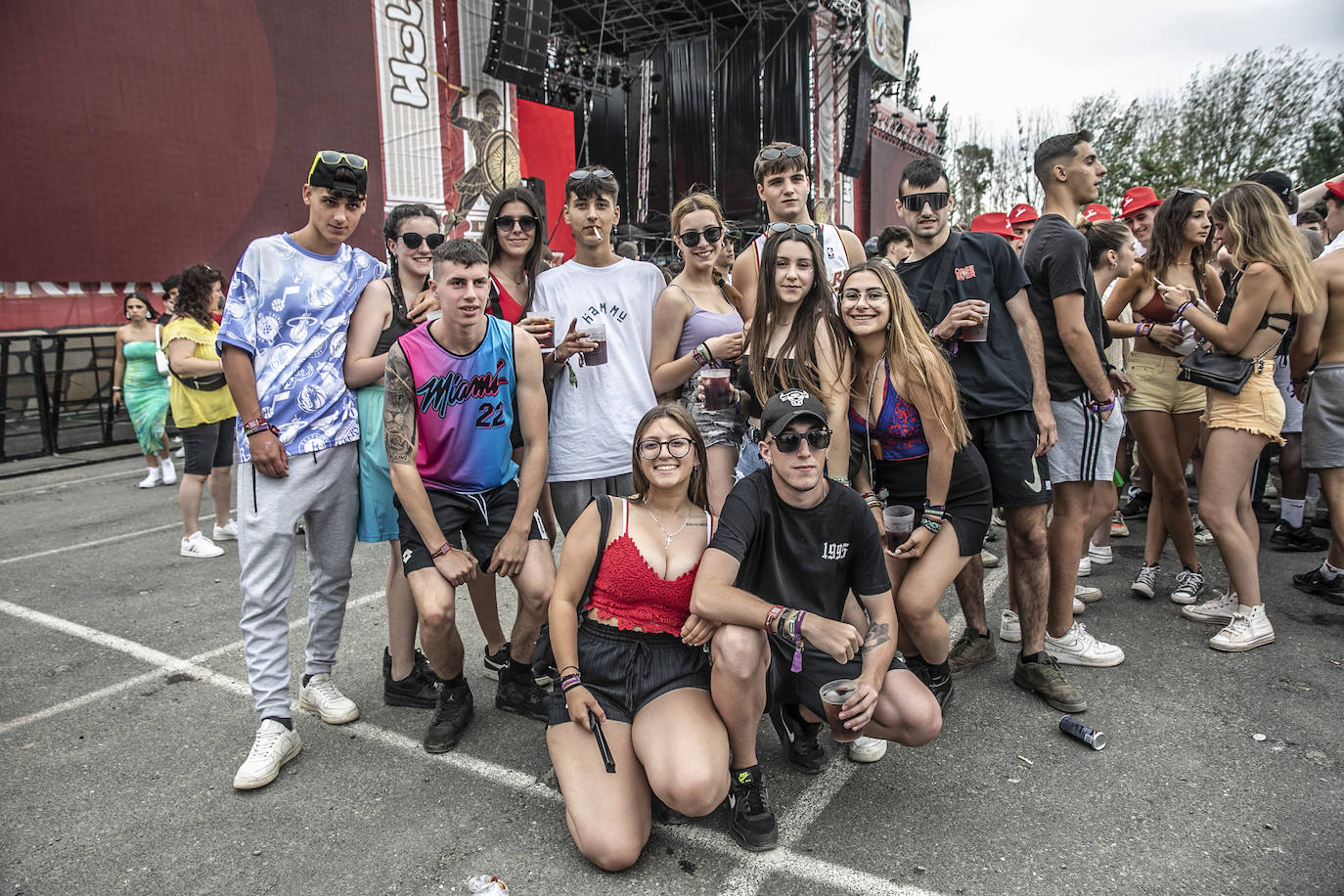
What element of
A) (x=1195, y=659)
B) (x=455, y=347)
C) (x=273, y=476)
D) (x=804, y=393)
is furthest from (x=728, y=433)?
(x=1195, y=659)

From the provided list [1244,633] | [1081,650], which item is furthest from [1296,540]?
[1081,650]

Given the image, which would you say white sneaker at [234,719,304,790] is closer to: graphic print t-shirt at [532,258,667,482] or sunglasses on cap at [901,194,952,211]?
graphic print t-shirt at [532,258,667,482]

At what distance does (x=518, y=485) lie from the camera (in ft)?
10.8

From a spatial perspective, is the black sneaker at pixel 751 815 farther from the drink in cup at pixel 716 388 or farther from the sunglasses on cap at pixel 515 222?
the sunglasses on cap at pixel 515 222

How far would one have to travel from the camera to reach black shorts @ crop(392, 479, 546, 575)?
3.09 meters

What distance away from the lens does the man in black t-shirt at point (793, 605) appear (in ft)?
8.14

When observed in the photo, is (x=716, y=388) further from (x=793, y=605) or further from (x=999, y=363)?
(x=999, y=363)

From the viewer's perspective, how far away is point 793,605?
2.69 meters

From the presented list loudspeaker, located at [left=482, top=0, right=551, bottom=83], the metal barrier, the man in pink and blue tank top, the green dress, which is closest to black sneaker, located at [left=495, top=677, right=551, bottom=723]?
the man in pink and blue tank top

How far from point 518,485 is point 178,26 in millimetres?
11605

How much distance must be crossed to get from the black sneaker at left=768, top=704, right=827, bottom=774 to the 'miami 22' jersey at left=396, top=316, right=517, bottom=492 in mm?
1436

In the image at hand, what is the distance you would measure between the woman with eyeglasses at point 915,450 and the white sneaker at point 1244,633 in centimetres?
162

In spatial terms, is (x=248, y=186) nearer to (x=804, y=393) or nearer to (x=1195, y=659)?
(x=804, y=393)

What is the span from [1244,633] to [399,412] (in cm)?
399
